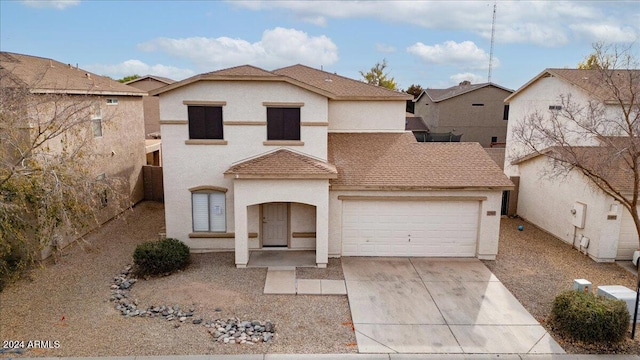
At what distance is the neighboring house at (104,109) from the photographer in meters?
14.6

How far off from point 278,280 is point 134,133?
13101mm

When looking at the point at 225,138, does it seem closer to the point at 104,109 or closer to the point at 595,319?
the point at 104,109

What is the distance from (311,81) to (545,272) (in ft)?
38.3

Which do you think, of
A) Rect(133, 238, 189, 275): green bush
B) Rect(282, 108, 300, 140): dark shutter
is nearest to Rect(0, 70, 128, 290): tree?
Rect(133, 238, 189, 275): green bush

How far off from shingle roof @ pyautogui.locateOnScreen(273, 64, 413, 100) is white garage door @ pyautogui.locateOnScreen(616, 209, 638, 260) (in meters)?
8.93

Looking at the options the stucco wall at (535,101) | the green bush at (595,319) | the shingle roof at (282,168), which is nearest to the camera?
the green bush at (595,319)

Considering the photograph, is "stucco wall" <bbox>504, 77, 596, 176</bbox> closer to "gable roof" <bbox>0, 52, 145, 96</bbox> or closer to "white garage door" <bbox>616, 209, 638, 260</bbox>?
"white garage door" <bbox>616, 209, 638, 260</bbox>

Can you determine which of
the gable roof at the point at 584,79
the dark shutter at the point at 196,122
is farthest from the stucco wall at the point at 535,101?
the dark shutter at the point at 196,122

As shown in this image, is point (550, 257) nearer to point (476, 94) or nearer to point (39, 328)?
point (39, 328)

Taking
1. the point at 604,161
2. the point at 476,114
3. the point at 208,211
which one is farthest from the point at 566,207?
the point at 476,114

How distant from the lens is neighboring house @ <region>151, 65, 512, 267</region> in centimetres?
1491

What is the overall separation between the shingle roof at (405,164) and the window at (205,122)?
422 cm

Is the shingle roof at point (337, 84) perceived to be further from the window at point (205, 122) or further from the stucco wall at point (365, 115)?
the window at point (205, 122)

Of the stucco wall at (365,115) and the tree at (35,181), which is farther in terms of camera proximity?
the stucco wall at (365,115)
